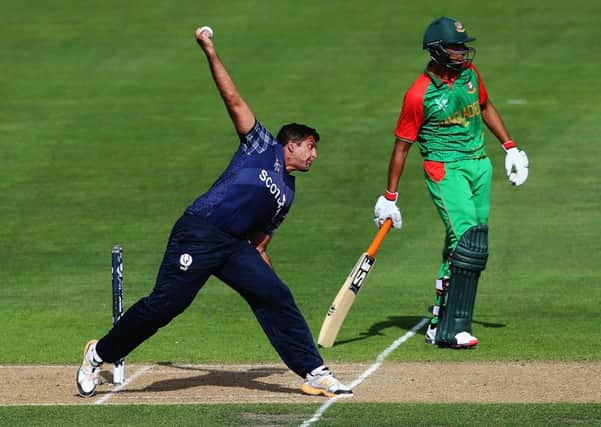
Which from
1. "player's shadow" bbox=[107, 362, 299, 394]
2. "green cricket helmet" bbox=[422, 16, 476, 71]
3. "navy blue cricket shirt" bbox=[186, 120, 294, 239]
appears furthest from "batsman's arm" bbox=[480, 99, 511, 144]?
"navy blue cricket shirt" bbox=[186, 120, 294, 239]

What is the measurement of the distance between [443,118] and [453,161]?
0.35 metres

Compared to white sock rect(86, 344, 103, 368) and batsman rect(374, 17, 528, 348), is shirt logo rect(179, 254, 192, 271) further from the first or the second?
batsman rect(374, 17, 528, 348)

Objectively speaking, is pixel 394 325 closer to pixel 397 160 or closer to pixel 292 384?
pixel 397 160

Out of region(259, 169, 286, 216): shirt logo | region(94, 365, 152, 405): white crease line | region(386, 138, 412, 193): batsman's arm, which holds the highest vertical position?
region(386, 138, 412, 193): batsman's arm

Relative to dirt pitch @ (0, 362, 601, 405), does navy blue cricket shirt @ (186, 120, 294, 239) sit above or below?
above

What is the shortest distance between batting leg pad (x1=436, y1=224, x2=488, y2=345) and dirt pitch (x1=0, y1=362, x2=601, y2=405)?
0.63 metres

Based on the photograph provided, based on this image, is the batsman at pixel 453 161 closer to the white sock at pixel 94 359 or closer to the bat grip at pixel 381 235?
the bat grip at pixel 381 235

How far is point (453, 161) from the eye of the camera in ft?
39.8

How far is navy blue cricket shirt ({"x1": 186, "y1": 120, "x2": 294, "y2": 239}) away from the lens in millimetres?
9992

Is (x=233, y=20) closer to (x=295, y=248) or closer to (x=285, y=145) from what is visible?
(x=295, y=248)

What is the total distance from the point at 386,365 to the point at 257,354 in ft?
3.68

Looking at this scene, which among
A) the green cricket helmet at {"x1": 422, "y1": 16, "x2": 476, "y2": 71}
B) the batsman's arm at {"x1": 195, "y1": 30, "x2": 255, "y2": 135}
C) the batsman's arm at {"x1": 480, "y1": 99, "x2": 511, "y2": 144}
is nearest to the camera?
the batsman's arm at {"x1": 195, "y1": 30, "x2": 255, "y2": 135}

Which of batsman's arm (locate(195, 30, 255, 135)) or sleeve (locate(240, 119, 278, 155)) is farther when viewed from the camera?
sleeve (locate(240, 119, 278, 155))

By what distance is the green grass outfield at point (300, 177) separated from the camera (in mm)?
12797
